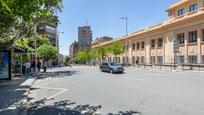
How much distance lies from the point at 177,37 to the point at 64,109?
4086 centimetres

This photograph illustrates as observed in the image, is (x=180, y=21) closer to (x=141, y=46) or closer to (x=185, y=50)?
(x=185, y=50)

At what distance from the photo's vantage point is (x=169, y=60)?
46.9 meters

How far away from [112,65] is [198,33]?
1657 centimetres

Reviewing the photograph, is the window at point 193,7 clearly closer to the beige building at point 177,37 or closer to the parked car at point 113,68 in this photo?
the beige building at point 177,37

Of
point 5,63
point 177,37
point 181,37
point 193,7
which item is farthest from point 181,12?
point 5,63

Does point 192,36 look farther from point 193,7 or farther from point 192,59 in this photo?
point 193,7

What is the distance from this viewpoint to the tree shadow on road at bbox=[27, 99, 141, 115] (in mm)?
8355

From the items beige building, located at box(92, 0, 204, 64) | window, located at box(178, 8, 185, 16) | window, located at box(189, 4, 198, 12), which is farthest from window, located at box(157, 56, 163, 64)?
window, located at box(189, 4, 198, 12)

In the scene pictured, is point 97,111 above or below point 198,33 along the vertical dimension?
below

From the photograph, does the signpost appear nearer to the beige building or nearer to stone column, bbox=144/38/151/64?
the beige building

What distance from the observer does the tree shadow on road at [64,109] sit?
836cm

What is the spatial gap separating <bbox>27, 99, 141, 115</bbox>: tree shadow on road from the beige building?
105 feet

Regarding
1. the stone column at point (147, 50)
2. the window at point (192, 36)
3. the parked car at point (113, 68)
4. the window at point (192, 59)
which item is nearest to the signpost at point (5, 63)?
the parked car at point (113, 68)

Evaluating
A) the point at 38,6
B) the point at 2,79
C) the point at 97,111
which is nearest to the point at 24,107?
the point at 97,111
